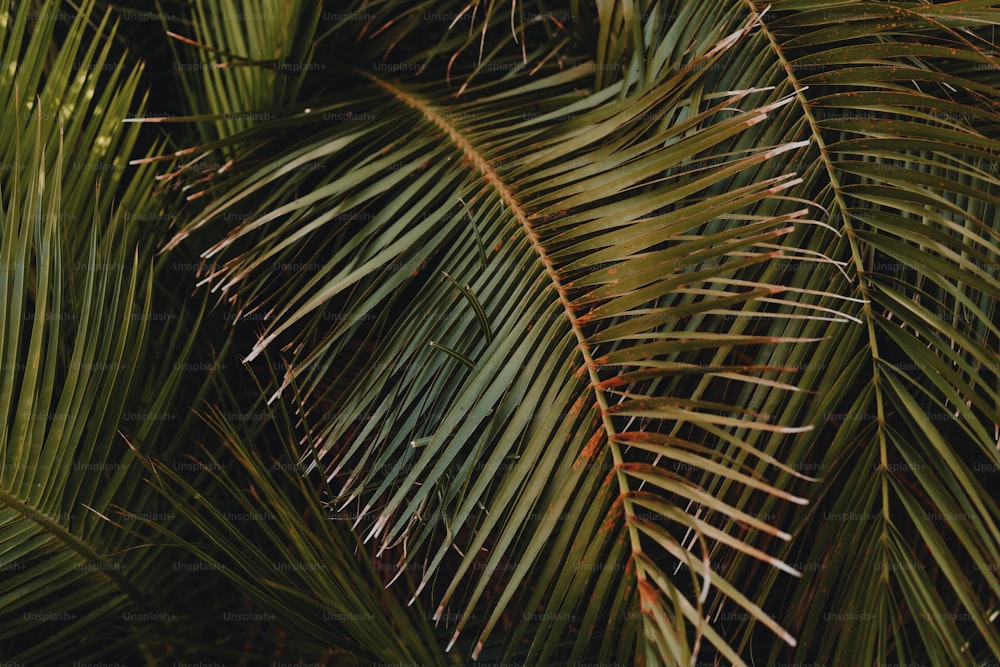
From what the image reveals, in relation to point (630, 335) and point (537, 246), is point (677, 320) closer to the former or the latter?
point (630, 335)

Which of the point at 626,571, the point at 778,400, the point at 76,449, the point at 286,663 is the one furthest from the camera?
the point at 286,663

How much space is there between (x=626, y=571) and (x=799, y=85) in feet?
1.87

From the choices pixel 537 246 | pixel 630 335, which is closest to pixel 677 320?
pixel 630 335

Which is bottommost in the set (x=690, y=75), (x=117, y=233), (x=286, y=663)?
(x=286, y=663)

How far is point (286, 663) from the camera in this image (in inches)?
37.4

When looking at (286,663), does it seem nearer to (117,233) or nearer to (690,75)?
(117,233)

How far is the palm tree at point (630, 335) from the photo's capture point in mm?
641

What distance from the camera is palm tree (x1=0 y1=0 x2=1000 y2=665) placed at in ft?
2.10

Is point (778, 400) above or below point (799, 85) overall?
below

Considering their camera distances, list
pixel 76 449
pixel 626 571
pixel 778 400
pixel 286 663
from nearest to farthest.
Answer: pixel 626 571, pixel 778 400, pixel 76 449, pixel 286 663

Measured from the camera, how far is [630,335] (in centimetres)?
65

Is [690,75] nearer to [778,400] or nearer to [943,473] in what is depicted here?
[778,400]

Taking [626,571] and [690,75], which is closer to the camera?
[626,571]

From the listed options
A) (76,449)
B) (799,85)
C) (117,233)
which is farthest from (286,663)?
(799,85)
